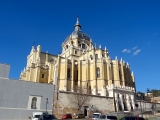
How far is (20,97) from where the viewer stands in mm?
26828

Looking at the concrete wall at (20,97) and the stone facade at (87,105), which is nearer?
the concrete wall at (20,97)

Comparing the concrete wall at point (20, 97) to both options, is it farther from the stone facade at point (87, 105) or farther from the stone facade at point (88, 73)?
the stone facade at point (88, 73)

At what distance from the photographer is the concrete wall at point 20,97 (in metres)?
25.5

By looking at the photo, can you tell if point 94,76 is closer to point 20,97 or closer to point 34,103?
point 34,103

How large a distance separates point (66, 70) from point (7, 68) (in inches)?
767

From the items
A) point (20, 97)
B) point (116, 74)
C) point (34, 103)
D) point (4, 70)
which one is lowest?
point (34, 103)

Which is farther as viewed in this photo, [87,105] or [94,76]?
[94,76]

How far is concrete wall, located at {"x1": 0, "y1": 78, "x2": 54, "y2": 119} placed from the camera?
2553 cm

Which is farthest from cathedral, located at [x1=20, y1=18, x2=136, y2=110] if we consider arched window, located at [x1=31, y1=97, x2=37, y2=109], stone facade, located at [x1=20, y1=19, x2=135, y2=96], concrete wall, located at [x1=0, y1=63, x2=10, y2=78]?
concrete wall, located at [x1=0, y1=63, x2=10, y2=78]

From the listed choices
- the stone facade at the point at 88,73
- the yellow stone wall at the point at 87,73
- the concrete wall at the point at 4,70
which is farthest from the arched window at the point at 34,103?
the yellow stone wall at the point at 87,73

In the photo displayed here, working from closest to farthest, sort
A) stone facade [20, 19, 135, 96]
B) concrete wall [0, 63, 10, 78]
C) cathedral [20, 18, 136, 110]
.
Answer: concrete wall [0, 63, 10, 78] → cathedral [20, 18, 136, 110] → stone facade [20, 19, 135, 96]

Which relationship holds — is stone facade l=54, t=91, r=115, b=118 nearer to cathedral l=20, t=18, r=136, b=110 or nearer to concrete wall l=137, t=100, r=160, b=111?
cathedral l=20, t=18, r=136, b=110

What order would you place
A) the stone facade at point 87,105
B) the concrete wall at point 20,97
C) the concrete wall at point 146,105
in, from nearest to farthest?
the concrete wall at point 20,97 → the stone facade at point 87,105 → the concrete wall at point 146,105

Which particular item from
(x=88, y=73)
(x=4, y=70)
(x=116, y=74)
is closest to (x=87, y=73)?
(x=88, y=73)
